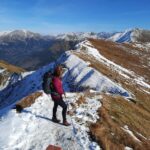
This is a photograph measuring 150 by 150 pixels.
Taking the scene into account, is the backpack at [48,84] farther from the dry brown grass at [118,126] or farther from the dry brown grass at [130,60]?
the dry brown grass at [130,60]

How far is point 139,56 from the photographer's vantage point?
85.1m

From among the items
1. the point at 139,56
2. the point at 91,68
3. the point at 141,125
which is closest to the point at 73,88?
the point at 91,68

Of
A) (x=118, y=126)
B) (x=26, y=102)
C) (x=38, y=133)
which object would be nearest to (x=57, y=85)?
(x=38, y=133)

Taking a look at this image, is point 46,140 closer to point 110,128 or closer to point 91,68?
point 110,128

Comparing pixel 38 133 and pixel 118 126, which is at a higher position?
pixel 38 133

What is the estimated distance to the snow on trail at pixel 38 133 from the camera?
17547 mm

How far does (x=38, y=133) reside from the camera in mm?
18703

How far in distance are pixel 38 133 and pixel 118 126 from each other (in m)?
5.38

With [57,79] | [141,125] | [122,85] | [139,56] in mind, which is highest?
[57,79]

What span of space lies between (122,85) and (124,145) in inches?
993

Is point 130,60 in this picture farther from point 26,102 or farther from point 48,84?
point 48,84

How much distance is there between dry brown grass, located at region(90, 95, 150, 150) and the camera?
61.8 ft

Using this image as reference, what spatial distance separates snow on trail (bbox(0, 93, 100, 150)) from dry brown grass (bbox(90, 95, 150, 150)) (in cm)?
74

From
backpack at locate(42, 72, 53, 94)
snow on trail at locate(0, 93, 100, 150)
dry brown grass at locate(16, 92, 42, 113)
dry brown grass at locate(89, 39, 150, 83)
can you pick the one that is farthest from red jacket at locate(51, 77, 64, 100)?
dry brown grass at locate(89, 39, 150, 83)
